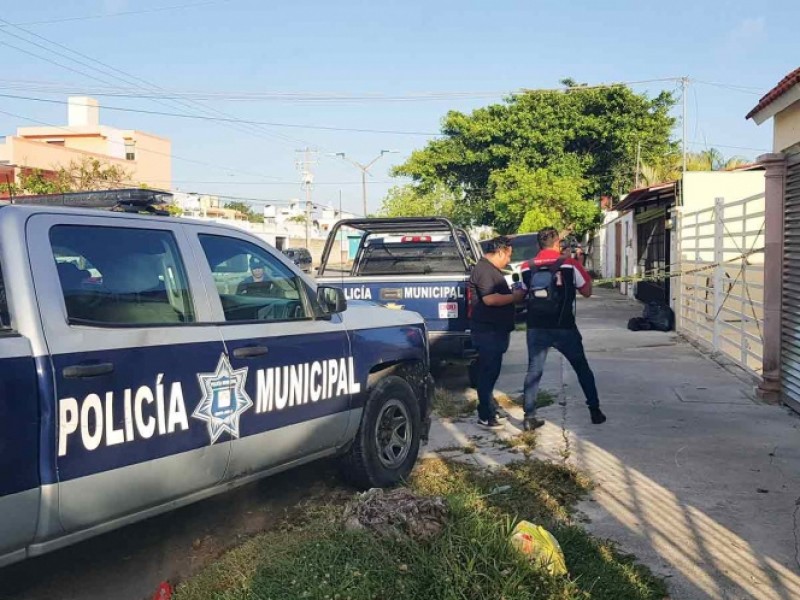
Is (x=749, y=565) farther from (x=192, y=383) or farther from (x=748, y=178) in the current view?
(x=748, y=178)

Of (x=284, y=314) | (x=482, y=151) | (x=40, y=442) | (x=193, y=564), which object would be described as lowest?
(x=193, y=564)

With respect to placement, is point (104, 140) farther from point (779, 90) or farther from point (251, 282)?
point (251, 282)

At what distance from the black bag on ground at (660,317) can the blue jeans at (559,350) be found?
7548 mm

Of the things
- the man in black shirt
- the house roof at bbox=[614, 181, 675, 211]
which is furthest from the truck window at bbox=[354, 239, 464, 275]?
the house roof at bbox=[614, 181, 675, 211]

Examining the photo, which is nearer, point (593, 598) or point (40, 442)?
point (40, 442)

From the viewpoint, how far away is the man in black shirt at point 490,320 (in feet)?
22.4

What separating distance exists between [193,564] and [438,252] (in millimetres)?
6134

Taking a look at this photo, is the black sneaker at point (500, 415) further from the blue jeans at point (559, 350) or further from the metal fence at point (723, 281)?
the metal fence at point (723, 281)

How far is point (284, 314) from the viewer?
4543mm

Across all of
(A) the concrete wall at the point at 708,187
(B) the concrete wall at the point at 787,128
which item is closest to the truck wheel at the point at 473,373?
(B) the concrete wall at the point at 787,128

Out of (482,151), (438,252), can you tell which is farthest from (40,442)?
(482,151)

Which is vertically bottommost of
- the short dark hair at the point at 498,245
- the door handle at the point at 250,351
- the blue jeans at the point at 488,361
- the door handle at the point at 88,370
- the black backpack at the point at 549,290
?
the blue jeans at the point at 488,361

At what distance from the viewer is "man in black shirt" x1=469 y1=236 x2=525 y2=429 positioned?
269 inches

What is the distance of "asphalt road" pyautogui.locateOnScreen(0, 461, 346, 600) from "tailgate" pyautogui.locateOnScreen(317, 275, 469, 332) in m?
3.31
